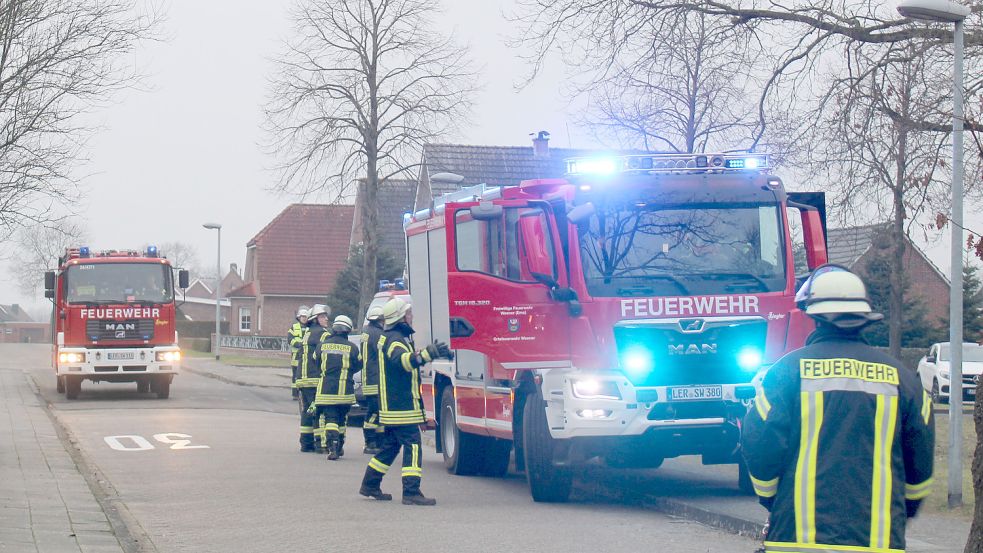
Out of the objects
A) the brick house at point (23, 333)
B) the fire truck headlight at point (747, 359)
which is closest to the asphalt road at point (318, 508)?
the fire truck headlight at point (747, 359)

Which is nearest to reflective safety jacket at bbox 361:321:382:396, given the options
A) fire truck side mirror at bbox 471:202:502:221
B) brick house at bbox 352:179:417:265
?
fire truck side mirror at bbox 471:202:502:221

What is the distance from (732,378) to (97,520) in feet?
18.1

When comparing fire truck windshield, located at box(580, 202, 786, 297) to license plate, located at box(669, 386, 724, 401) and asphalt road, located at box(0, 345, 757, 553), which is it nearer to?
license plate, located at box(669, 386, 724, 401)

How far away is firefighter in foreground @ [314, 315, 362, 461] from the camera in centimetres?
1491

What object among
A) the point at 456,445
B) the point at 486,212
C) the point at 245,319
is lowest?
the point at 456,445

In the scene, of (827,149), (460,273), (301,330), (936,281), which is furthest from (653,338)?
(936,281)

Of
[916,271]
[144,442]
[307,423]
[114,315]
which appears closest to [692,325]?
[307,423]

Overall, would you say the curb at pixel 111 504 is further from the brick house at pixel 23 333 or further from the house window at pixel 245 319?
the brick house at pixel 23 333

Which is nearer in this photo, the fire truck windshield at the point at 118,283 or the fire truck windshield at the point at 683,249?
the fire truck windshield at the point at 683,249

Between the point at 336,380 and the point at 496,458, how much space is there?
2.36 m

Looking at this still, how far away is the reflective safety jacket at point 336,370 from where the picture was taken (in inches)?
586

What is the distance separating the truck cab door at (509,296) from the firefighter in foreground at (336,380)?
2.89 metres

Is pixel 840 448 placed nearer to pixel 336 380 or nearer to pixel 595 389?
pixel 595 389

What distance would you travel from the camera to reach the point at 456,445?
13930 millimetres
